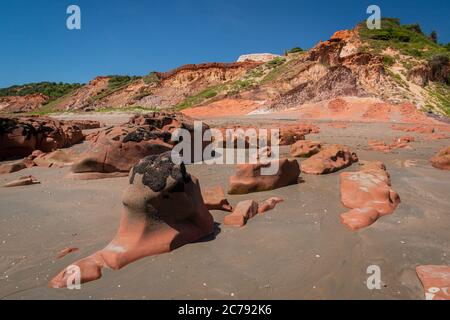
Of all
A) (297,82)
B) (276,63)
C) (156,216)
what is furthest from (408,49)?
(156,216)

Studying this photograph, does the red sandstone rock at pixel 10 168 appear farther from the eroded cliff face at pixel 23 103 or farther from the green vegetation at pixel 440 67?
the eroded cliff face at pixel 23 103

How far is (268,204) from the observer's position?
3578 mm

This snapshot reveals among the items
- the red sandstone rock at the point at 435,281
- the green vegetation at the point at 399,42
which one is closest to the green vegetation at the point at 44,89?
the green vegetation at the point at 399,42

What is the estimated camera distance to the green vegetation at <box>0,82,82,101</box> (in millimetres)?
48906

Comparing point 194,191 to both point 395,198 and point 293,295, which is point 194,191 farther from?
point 395,198

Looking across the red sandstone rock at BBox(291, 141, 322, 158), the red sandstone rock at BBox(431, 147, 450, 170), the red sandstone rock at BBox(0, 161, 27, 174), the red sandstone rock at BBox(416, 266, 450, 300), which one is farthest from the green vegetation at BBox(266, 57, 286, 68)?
the red sandstone rock at BBox(416, 266, 450, 300)

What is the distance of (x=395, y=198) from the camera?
11.3 feet

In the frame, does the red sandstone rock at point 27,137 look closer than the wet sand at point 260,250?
No

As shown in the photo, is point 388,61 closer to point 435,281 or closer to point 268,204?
point 268,204

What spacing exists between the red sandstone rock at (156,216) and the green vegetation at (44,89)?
49.4m

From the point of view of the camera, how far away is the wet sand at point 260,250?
2.14 m

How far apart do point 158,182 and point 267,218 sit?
3.82 ft

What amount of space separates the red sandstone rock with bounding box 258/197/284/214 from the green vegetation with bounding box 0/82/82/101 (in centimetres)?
4925

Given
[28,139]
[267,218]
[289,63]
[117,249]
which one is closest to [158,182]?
[117,249]
